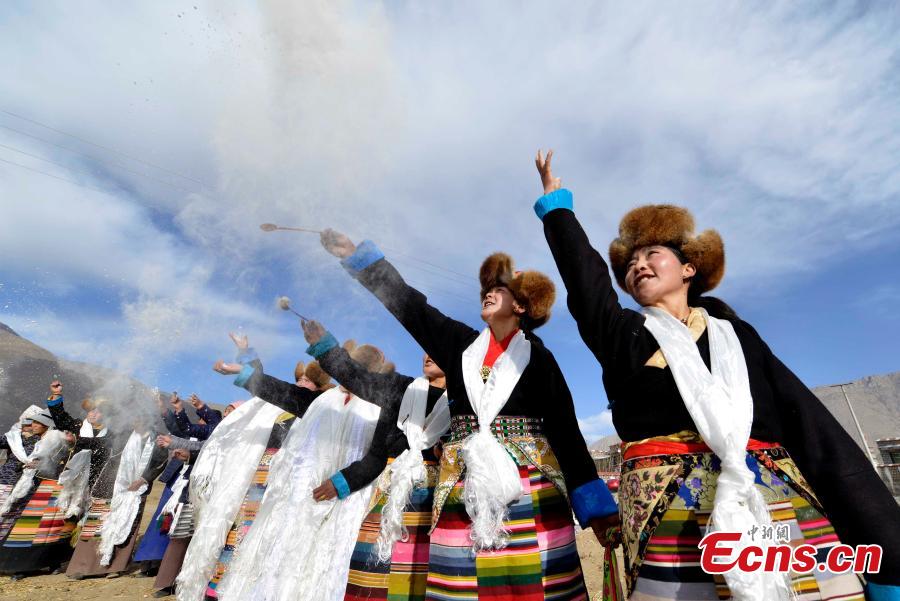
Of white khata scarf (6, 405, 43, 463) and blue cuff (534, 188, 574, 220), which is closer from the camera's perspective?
blue cuff (534, 188, 574, 220)

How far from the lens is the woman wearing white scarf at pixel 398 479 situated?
294cm

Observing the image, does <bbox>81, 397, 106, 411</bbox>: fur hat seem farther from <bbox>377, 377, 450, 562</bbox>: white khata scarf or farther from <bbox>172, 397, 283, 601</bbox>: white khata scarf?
<bbox>377, 377, 450, 562</bbox>: white khata scarf

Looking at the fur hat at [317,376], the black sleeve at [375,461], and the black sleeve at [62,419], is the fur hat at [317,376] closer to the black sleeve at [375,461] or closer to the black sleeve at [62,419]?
the black sleeve at [375,461]

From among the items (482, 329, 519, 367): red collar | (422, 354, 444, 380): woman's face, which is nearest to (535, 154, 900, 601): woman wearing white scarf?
(482, 329, 519, 367): red collar

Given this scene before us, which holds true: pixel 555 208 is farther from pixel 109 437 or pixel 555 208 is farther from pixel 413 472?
pixel 109 437

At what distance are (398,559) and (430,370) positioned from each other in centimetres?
160

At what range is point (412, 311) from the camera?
2908mm

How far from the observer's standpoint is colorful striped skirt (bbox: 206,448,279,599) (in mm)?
4613

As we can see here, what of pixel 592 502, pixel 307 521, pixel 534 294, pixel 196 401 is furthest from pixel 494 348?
pixel 196 401

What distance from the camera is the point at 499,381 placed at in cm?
253

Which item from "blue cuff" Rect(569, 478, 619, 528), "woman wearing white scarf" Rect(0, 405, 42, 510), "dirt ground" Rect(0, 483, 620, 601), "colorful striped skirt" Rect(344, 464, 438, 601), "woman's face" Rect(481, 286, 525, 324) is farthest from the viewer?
"woman wearing white scarf" Rect(0, 405, 42, 510)

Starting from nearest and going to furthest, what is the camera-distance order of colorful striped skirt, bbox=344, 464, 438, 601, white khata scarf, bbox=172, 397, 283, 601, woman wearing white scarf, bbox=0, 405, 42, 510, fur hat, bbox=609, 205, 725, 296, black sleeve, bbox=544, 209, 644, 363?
black sleeve, bbox=544, 209, 644, 363
fur hat, bbox=609, 205, 725, 296
colorful striped skirt, bbox=344, 464, 438, 601
white khata scarf, bbox=172, 397, 283, 601
woman wearing white scarf, bbox=0, 405, 42, 510

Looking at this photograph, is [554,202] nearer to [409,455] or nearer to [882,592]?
[882,592]

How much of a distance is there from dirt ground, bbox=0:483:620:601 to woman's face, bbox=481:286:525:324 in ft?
17.8
